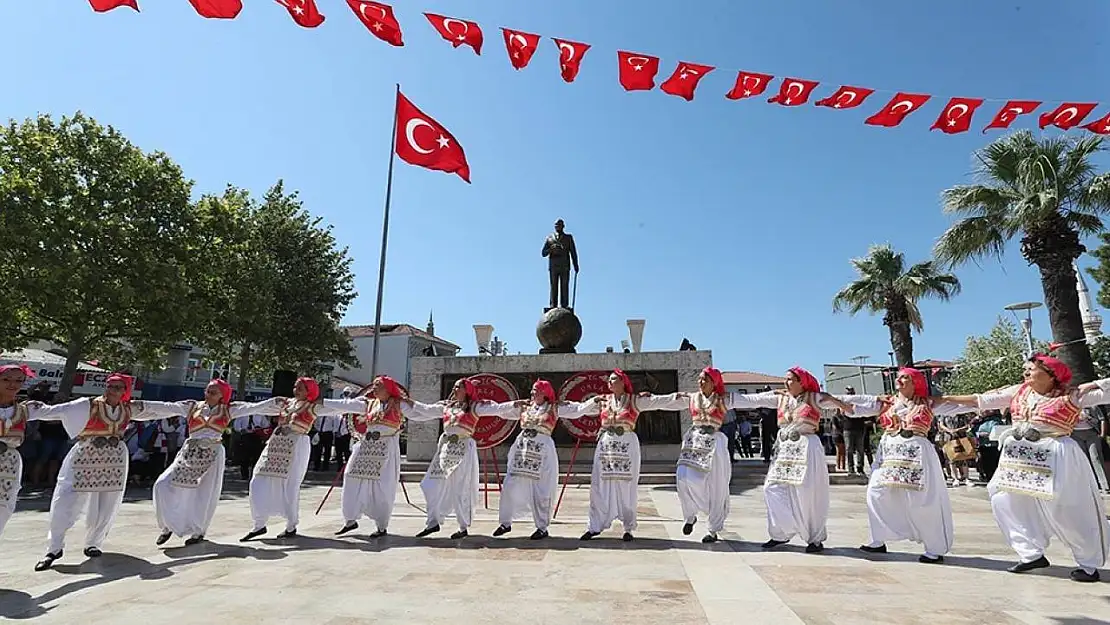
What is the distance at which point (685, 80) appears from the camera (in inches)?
324

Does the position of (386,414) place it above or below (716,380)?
below

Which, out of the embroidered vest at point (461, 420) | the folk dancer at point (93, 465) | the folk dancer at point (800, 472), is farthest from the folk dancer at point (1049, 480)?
the folk dancer at point (93, 465)

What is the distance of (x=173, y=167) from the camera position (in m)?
16.5

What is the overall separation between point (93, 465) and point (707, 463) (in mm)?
5783

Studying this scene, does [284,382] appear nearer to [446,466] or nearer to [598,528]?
[446,466]

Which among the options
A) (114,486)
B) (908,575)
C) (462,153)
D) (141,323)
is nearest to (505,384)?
(462,153)

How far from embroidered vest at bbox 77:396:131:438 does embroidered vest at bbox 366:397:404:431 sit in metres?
2.28

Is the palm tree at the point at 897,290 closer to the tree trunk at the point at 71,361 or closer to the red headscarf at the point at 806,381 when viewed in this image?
the red headscarf at the point at 806,381

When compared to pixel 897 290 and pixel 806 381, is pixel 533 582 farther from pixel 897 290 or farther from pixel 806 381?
pixel 897 290

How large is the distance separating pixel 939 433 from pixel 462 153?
10619 millimetres

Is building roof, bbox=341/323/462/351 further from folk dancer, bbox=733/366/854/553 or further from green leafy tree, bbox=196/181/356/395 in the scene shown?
folk dancer, bbox=733/366/854/553

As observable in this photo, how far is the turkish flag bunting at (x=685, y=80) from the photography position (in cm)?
815

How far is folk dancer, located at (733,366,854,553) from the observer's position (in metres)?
5.59

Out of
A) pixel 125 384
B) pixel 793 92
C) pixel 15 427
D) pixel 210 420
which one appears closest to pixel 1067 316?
pixel 793 92
